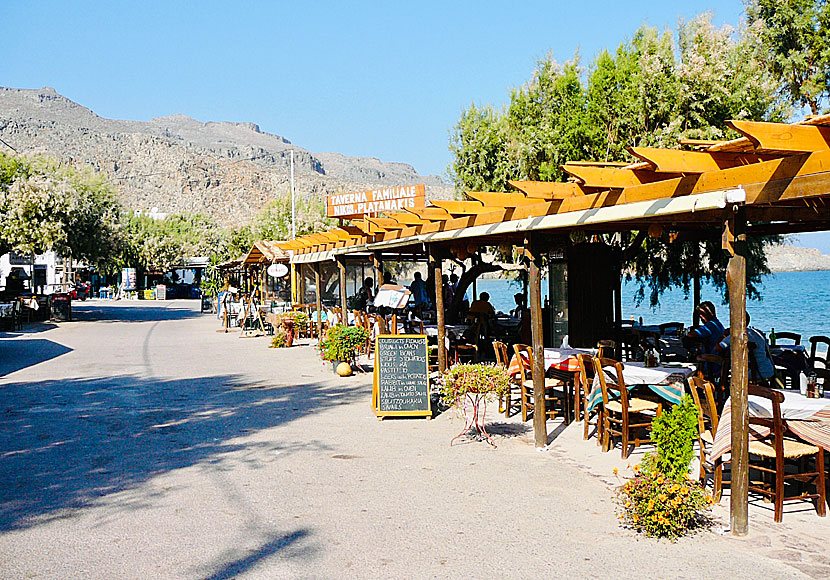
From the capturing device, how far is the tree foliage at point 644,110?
15648mm

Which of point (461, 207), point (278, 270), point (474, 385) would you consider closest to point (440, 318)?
point (461, 207)

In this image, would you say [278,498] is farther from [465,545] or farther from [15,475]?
[15,475]

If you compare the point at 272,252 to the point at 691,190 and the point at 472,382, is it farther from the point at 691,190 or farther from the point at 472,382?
the point at 691,190

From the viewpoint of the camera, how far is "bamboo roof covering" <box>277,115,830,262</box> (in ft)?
14.7

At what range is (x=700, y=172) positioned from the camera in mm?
5219

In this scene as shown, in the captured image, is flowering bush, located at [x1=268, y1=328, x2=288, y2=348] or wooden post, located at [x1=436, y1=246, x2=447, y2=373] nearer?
wooden post, located at [x1=436, y1=246, x2=447, y2=373]

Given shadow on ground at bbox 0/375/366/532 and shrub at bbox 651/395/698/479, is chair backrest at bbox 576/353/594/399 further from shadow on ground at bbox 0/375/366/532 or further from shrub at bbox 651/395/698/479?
shadow on ground at bbox 0/375/366/532

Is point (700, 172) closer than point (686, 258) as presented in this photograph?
Yes

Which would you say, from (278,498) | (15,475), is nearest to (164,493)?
(278,498)

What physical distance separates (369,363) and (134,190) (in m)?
128

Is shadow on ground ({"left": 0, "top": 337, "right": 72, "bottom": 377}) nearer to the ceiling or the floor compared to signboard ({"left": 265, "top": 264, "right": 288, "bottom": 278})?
nearer to the floor

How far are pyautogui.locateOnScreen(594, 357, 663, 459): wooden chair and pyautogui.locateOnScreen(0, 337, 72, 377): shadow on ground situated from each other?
11398 millimetres

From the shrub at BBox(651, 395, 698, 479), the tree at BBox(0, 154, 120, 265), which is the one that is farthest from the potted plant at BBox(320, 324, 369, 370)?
the tree at BBox(0, 154, 120, 265)

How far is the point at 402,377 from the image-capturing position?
9.47 metres
